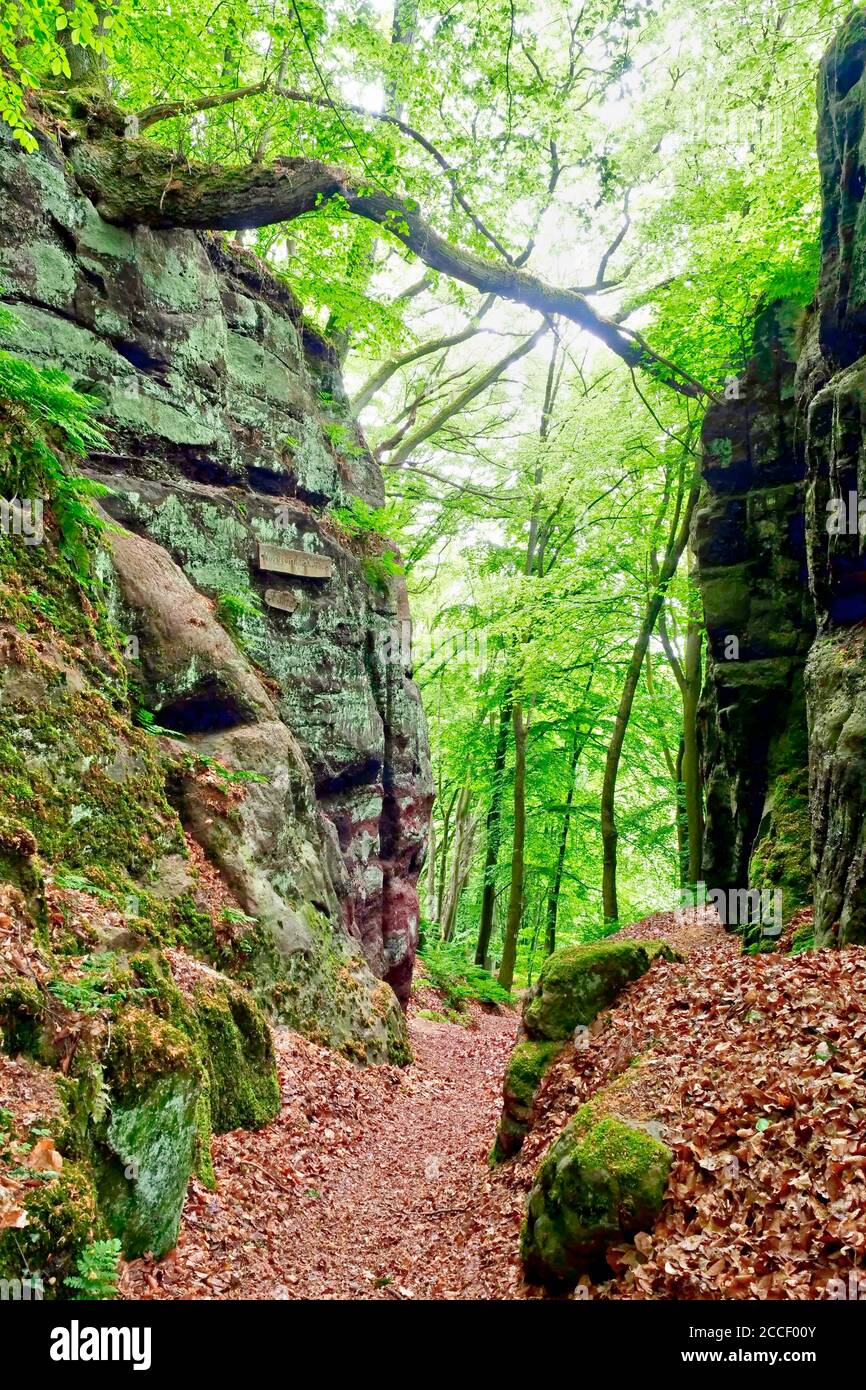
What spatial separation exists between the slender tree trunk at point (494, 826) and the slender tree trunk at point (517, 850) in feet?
5.29

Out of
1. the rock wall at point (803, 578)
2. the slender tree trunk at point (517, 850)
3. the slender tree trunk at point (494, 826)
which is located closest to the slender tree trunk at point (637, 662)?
the slender tree trunk at point (517, 850)

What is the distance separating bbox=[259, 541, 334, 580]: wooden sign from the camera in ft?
37.2

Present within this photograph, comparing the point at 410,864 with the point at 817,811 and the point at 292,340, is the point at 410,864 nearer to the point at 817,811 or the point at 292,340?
the point at 817,811

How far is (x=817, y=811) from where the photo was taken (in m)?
7.64

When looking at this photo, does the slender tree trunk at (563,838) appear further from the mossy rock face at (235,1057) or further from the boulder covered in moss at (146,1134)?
the boulder covered in moss at (146,1134)

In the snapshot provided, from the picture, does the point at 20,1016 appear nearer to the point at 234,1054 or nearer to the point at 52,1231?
the point at 52,1231

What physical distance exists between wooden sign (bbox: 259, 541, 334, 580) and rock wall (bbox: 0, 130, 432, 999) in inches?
1.9

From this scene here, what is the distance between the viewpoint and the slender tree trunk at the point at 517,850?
18.3 m

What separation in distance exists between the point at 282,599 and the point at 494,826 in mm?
12683

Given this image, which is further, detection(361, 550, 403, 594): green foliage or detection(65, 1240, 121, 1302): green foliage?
detection(361, 550, 403, 594): green foliage

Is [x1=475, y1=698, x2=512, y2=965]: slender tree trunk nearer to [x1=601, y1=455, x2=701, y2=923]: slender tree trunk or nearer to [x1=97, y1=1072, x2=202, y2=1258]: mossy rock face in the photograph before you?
[x1=601, y1=455, x2=701, y2=923]: slender tree trunk

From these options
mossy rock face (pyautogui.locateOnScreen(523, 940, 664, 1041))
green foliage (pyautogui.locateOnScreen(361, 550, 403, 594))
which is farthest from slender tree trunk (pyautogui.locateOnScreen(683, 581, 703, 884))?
mossy rock face (pyautogui.locateOnScreen(523, 940, 664, 1041))

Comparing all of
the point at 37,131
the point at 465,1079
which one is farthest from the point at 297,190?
the point at 465,1079

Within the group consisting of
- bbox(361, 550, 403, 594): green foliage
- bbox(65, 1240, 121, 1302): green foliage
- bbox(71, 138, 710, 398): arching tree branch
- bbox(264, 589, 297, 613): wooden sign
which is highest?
bbox(71, 138, 710, 398): arching tree branch
